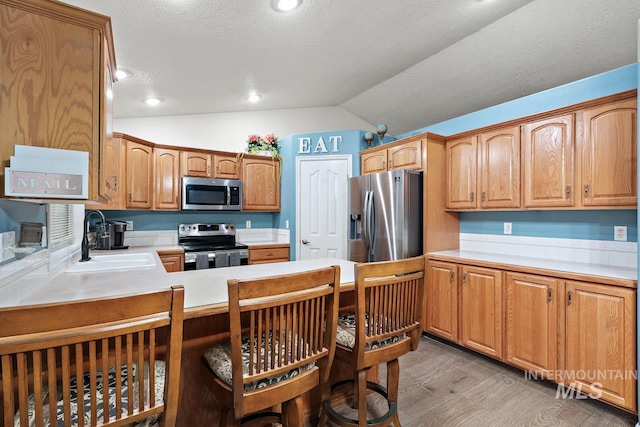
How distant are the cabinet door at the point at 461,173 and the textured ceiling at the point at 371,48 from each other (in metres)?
0.62

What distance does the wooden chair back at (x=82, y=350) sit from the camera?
0.72 metres

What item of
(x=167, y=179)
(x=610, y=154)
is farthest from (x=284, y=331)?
(x=167, y=179)

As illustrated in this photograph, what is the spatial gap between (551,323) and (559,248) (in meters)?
0.82

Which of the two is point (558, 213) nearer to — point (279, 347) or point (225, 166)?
point (279, 347)

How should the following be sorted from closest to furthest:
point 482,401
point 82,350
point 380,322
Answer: point 82,350 < point 380,322 < point 482,401

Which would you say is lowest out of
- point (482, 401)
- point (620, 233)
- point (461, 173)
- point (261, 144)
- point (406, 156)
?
point (482, 401)

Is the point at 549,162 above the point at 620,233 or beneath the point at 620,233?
above

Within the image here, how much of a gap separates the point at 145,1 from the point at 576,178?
335cm

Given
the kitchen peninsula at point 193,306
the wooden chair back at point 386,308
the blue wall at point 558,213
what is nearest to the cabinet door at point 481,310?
the blue wall at point 558,213

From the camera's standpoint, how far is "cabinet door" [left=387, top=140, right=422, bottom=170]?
3283 millimetres

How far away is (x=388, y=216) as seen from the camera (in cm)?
327

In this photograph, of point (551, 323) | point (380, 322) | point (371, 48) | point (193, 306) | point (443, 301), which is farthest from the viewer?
point (443, 301)

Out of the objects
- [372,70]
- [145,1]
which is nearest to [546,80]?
[372,70]

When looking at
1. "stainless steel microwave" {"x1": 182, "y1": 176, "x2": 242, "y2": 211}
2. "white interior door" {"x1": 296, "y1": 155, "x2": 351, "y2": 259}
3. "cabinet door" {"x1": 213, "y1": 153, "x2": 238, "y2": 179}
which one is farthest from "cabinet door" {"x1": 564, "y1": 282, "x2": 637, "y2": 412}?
"cabinet door" {"x1": 213, "y1": 153, "x2": 238, "y2": 179}
